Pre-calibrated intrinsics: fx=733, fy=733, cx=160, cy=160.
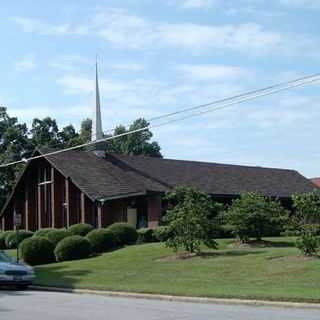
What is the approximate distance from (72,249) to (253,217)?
9.21 m

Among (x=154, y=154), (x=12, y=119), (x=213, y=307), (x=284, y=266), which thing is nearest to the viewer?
(x=213, y=307)

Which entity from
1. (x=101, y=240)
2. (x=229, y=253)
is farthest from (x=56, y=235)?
(x=229, y=253)

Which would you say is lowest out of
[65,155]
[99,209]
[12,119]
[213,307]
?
[213,307]

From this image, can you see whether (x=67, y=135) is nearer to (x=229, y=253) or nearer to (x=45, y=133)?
(x=45, y=133)

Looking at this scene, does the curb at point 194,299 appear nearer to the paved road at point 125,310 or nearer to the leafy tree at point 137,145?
the paved road at point 125,310

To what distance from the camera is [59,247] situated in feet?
117

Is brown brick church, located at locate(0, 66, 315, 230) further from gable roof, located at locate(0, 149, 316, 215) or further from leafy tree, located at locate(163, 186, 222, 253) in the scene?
leafy tree, located at locate(163, 186, 222, 253)

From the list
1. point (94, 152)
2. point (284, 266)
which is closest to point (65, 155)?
point (94, 152)

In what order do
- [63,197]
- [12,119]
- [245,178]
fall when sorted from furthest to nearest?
[12,119] → [245,178] → [63,197]

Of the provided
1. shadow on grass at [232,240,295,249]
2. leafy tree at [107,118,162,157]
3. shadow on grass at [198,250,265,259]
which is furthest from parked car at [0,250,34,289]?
leafy tree at [107,118,162,157]

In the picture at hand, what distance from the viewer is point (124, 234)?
39.6 m

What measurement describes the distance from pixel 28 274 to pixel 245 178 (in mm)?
31876

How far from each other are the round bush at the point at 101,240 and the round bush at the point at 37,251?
2197 millimetres

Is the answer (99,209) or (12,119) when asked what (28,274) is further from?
(12,119)
